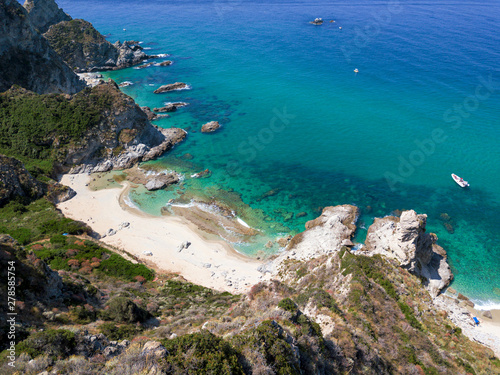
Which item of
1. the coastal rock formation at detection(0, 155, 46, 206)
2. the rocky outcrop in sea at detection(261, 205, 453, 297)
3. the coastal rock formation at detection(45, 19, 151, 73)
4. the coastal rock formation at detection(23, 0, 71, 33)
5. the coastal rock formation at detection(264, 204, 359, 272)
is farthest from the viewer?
the coastal rock formation at detection(23, 0, 71, 33)

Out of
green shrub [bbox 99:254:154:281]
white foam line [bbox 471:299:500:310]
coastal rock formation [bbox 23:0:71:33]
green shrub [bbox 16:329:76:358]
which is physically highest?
coastal rock formation [bbox 23:0:71:33]

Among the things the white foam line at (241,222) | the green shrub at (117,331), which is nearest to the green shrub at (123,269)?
the green shrub at (117,331)

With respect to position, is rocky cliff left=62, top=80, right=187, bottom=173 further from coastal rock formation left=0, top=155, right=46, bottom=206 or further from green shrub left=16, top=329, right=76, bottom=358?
green shrub left=16, top=329, right=76, bottom=358

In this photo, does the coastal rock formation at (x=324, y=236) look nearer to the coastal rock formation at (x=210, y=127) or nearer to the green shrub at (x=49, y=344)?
the green shrub at (x=49, y=344)

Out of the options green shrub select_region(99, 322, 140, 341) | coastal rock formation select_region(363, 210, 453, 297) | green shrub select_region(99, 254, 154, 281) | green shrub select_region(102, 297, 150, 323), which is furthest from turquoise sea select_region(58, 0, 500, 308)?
green shrub select_region(99, 322, 140, 341)

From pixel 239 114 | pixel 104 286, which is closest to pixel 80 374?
pixel 104 286

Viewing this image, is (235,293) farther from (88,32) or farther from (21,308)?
(88,32)
